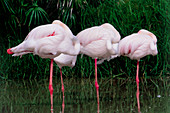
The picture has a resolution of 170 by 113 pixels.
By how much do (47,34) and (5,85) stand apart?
2498mm

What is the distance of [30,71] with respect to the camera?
7.86 meters

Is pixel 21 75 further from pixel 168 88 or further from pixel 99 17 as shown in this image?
pixel 168 88

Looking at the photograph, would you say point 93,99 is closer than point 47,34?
No

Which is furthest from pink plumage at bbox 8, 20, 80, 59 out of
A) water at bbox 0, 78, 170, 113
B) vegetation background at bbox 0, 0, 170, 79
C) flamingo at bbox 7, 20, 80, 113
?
vegetation background at bbox 0, 0, 170, 79

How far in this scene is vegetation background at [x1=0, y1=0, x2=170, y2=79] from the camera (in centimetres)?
774

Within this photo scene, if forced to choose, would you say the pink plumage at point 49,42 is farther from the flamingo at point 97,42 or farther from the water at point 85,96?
the water at point 85,96

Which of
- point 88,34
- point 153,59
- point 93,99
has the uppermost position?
point 88,34

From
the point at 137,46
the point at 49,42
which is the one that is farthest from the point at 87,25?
the point at 49,42

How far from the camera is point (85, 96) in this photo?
5891mm

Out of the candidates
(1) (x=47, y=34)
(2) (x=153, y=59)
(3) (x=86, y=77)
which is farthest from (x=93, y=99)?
(2) (x=153, y=59)

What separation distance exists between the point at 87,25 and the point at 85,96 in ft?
7.82

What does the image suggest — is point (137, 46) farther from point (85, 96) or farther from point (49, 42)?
point (49, 42)

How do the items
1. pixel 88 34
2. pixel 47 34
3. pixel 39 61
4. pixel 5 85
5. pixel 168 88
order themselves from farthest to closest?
1. pixel 39 61
2. pixel 5 85
3. pixel 168 88
4. pixel 88 34
5. pixel 47 34

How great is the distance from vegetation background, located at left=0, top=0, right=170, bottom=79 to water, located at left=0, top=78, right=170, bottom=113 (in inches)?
14.7
